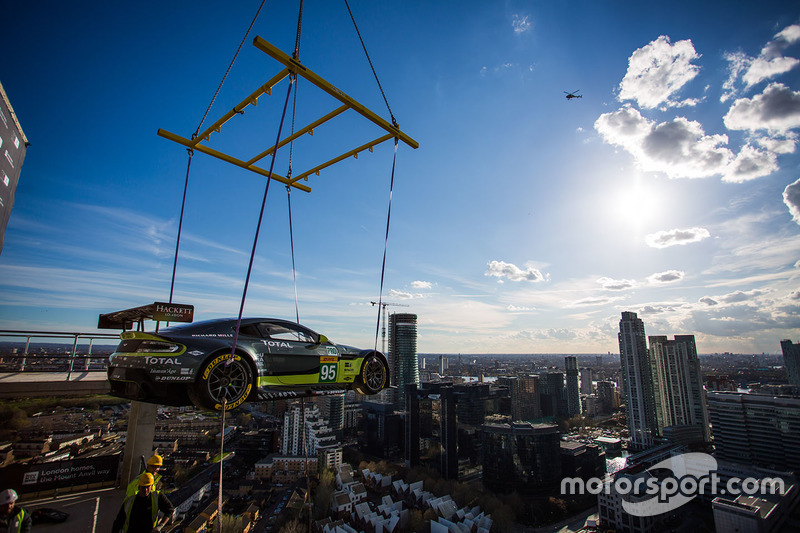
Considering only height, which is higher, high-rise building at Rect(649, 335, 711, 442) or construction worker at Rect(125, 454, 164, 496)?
construction worker at Rect(125, 454, 164, 496)

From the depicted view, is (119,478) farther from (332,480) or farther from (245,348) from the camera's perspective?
(332,480)

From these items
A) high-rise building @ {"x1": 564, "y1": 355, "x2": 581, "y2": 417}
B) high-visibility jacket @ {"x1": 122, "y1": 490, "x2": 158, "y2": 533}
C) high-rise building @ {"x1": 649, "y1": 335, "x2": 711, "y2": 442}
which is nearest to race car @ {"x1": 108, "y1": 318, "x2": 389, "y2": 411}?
high-visibility jacket @ {"x1": 122, "y1": 490, "x2": 158, "y2": 533}

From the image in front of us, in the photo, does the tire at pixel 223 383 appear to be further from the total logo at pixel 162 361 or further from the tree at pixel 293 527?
the tree at pixel 293 527

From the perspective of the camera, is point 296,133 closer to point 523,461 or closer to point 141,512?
point 141,512

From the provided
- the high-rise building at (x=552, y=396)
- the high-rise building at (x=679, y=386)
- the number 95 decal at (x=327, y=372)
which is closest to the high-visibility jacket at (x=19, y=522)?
the number 95 decal at (x=327, y=372)

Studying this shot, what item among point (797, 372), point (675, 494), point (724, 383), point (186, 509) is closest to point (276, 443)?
point (186, 509)

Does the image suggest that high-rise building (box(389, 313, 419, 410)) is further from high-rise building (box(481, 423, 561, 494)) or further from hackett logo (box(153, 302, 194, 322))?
hackett logo (box(153, 302, 194, 322))
